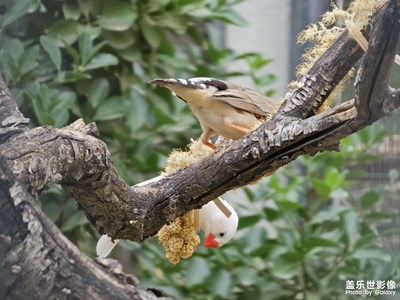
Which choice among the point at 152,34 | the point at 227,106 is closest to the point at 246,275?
the point at 152,34

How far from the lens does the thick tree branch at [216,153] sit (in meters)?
0.50

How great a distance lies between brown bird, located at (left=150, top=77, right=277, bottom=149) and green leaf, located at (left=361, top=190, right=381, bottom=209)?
0.51m

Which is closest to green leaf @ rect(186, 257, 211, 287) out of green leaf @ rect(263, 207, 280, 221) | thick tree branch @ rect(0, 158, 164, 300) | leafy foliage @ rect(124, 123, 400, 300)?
leafy foliage @ rect(124, 123, 400, 300)

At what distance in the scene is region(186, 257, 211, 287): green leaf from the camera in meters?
1.28

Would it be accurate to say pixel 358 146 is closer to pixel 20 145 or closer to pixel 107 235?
pixel 107 235

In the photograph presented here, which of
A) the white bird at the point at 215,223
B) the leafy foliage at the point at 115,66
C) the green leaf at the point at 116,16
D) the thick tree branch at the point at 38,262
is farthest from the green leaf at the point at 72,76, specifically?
the thick tree branch at the point at 38,262

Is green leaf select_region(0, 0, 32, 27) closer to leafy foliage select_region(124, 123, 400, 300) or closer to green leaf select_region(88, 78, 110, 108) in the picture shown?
green leaf select_region(88, 78, 110, 108)

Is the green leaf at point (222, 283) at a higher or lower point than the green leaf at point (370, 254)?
lower

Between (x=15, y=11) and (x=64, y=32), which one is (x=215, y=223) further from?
(x=64, y=32)

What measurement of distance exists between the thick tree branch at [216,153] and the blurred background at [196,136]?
16.6 inches

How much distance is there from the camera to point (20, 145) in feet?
1.66

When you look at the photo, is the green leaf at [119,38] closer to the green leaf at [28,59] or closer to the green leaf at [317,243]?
the green leaf at [28,59]

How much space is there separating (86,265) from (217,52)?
0.92 meters

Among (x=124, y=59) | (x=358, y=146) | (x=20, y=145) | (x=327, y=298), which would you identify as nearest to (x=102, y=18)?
(x=124, y=59)
